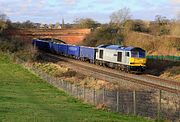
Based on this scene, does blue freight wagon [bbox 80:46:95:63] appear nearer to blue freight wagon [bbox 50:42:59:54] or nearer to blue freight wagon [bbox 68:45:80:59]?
blue freight wagon [bbox 68:45:80:59]

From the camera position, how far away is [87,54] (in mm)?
74312

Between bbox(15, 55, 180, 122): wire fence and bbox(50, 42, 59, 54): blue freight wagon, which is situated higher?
bbox(15, 55, 180, 122): wire fence

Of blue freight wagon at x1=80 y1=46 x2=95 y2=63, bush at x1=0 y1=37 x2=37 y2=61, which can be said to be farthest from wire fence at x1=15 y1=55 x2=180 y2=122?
bush at x1=0 y1=37 x2=37 y2=61

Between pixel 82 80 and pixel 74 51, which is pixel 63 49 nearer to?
pixel 74 51

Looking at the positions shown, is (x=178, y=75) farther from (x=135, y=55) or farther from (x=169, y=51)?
(x=169, y=51)

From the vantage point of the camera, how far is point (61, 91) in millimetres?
37875

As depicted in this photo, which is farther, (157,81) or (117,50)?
(117,50)

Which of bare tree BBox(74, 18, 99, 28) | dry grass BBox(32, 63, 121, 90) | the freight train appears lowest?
dry grass BBox(32, 63, 121, 90)

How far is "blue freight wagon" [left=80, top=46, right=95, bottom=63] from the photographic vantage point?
70.5 meters

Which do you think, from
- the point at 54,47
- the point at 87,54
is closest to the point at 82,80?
the point at 87,54

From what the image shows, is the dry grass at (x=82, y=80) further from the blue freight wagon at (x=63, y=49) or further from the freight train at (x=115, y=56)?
the blue freight wagon at (x=63, y=49)

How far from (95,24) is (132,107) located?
13273 cm

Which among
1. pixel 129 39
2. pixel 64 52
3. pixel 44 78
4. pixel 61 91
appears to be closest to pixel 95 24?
pixel 129 39

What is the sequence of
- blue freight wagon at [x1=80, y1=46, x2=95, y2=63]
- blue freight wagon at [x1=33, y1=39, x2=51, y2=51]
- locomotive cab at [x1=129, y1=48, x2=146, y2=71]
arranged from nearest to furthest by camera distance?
locomotive cab at [x1=129, y1=48, x2=146, y2=71] < blue freight wagon at [x1=80, y1=46, x2=95, y2=63] < blue freight wagon at [x1=33, y1=39, x2=51, y2=51]
